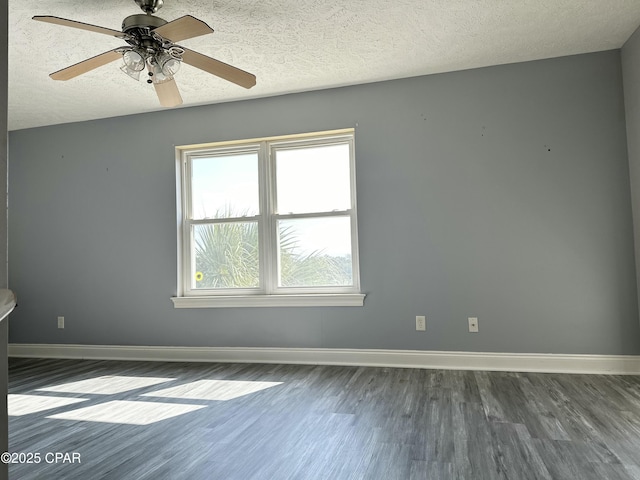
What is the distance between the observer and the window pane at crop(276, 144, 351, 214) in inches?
157

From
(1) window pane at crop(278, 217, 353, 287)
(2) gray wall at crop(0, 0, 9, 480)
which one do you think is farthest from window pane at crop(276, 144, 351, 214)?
(2) gray wall at crop(0, 0, 9, 480)

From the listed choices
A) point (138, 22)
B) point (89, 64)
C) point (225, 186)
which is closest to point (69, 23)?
point (138, 22)

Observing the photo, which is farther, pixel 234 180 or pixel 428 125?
pixel 234 180

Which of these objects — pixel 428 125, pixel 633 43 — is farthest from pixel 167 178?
pixel 633 43

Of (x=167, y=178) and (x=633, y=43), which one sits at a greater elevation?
→ (x=633, y=43)

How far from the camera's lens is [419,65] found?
354cm

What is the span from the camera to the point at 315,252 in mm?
4016

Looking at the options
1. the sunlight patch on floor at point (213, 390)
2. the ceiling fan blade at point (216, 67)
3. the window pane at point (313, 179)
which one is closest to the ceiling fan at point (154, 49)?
the ceiling fan blade at point (216, 67)

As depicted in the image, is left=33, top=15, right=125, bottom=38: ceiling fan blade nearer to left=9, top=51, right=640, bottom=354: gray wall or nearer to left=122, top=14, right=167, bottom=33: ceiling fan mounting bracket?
left=122, top=14, right=167, bottom=33: ceiling fan mounting bracket

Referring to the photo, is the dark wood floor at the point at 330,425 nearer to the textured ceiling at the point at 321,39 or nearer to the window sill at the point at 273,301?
the window sill at the point at 273,301

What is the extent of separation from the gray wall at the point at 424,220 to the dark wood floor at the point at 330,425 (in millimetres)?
457

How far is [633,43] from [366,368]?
3101 millimetres

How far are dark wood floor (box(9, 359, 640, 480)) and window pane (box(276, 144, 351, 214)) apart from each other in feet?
4.83

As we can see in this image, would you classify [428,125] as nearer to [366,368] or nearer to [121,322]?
[366,368]
